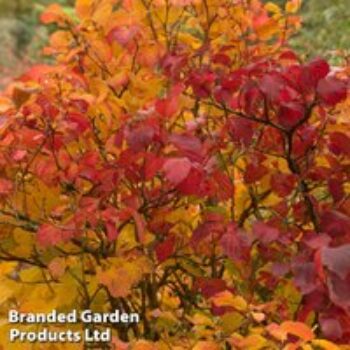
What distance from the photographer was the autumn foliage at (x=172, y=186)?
6.12 ft

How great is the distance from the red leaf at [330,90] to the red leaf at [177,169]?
0.34m

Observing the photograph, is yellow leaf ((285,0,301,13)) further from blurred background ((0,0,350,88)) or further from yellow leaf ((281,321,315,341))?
yellow leaf ((281,321,315,341))

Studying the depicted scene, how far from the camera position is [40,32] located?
15.2 meters

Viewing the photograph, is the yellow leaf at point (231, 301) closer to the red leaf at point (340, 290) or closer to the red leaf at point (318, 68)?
the red leaf at point (340, 290)

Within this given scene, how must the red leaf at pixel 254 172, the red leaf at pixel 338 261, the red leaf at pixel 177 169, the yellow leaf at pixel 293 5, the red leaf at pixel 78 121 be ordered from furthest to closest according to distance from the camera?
the yellow leaf at pixel 293 5, the red leaf at pixel 254 172, the red leaf at pixel 78 121, the red leaf at pixel 177 169, the red leaf at pixel 338 261

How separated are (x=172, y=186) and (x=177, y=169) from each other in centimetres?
32

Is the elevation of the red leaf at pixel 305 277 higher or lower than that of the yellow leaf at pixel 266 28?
lower

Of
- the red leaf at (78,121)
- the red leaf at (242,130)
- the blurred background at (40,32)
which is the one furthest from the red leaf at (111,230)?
the blurred background at (40,32)

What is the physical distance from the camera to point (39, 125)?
80.0 inches

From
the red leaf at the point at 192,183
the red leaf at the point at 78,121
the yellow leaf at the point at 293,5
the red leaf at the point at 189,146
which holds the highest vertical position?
the yellow leaf at the point at 293,5

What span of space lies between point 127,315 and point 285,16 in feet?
3.36

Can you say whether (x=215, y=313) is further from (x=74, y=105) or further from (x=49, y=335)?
(x=74, y=105)

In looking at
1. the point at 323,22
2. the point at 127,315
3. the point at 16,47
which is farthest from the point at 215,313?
the point at 16,47

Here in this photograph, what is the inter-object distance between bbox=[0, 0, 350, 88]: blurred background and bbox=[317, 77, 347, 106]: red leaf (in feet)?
5.47
